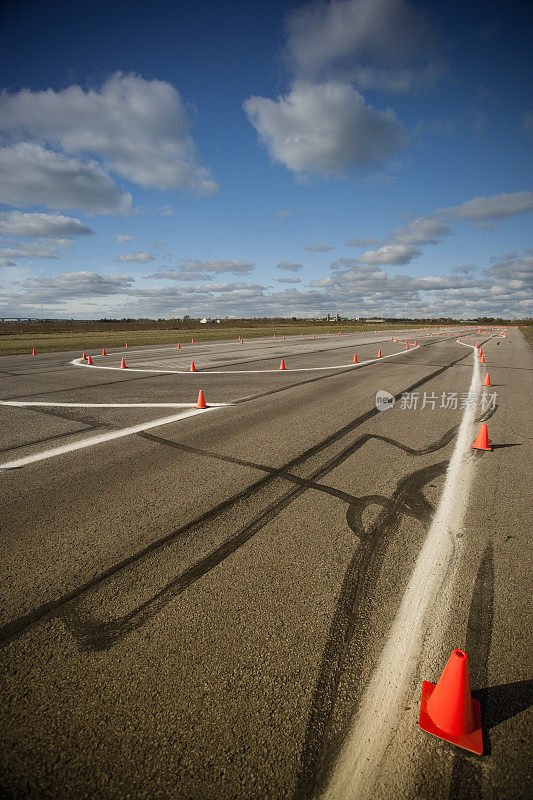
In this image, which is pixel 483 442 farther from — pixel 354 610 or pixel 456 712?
pixel 456 712

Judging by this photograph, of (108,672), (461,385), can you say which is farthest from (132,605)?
(461,385)

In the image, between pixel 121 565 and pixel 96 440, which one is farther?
pixel 96 440

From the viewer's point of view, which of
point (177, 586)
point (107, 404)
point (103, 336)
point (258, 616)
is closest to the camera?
point (258, 616)

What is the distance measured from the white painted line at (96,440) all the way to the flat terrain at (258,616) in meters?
0.05

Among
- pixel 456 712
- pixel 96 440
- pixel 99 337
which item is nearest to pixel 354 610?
pixel 456 712

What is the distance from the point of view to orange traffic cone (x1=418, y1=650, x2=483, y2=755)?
171cm

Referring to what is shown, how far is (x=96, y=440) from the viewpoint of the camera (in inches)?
223

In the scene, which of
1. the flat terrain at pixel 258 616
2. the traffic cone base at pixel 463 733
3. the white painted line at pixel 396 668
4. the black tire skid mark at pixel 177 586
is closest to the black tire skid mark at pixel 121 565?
the flat terrain at pixel 258 616

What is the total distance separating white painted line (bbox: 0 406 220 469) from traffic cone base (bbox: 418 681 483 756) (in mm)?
4901

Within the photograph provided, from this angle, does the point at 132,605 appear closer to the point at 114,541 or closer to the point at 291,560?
the point at 114,541

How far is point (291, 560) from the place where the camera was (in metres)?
2.89

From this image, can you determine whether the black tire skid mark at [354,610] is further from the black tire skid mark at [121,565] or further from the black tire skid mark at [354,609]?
the black tire skid mark at [121,565]

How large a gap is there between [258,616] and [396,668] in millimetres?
842

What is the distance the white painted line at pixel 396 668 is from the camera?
1.60 m
